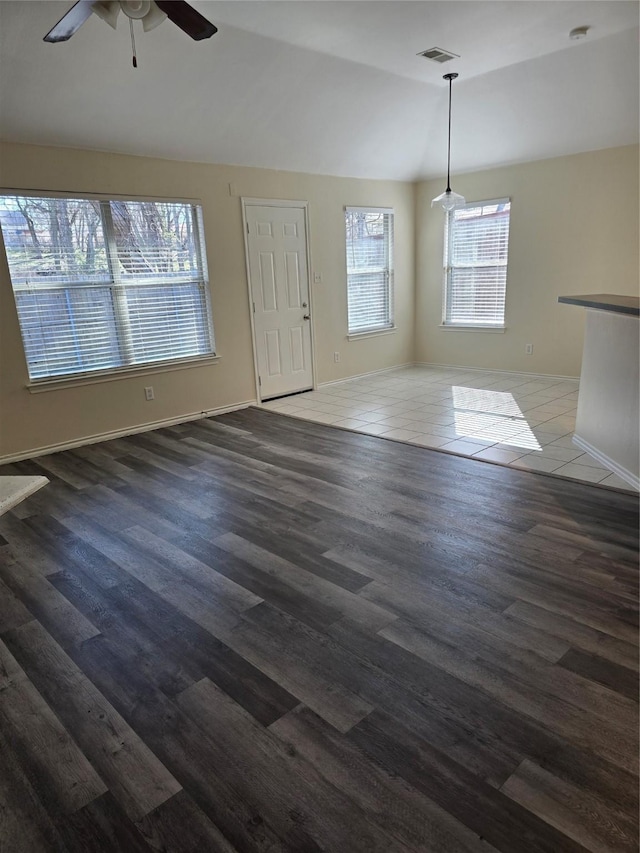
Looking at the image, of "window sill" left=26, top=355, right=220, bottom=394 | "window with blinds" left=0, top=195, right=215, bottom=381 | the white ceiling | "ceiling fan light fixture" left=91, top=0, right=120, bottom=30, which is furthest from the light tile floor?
"ceiling fan light fixture" left=91, top=0, right=120, bottom=30

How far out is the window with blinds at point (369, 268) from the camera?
22.5ft

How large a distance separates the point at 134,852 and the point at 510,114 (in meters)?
6.45

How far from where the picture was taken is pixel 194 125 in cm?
470

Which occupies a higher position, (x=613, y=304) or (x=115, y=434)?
(x=613, y=304)

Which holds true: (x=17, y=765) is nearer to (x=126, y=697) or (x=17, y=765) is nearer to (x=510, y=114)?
(x=126, y=697)

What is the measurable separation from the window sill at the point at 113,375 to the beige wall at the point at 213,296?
4 cm

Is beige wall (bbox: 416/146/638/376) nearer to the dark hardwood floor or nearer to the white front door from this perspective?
the white front door

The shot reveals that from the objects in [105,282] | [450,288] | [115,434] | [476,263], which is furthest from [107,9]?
[450,288]

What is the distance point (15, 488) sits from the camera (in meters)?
3.65

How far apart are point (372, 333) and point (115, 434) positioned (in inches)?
145

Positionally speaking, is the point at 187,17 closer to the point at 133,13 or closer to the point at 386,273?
the point at 133,13

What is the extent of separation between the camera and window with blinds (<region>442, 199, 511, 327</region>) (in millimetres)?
6730

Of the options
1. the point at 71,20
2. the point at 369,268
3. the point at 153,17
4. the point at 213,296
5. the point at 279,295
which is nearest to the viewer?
the point at 71,20

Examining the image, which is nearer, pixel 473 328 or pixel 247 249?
pixel 247 249
